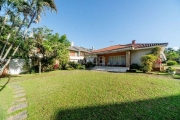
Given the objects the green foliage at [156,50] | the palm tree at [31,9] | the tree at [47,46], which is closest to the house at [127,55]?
the green foliage at [156,50]

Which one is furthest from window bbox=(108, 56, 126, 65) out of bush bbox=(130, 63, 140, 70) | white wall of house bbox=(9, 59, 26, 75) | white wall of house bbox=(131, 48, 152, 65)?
white wall of house bbox=(9, 59, 26, 75)

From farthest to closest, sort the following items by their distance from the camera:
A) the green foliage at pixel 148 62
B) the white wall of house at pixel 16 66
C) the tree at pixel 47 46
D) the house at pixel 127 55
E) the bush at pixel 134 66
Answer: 1. the tree at pixel 47 46
2. the bush at pixel 134 66
3. the white wall of house at pixel 16 66
4. the house at pixel 127 55
5. the green foliage at pixel 148 62

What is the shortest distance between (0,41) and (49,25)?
7073mm

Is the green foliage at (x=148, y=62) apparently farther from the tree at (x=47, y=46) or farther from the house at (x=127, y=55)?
the tree at (x=47, y=46)

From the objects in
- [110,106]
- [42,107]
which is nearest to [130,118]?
[110,106]

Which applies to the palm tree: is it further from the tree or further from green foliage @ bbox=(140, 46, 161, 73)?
green foliage @ bbox=(140, 46, 161, 73)

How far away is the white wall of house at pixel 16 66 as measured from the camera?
1437 centimetres

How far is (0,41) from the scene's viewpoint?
11125mm

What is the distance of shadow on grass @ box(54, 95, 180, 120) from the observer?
340 cm

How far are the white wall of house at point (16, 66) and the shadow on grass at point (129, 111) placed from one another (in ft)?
49.6

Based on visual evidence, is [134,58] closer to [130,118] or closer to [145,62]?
[145,62]

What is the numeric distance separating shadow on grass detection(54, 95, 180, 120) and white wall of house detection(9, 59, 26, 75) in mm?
15130

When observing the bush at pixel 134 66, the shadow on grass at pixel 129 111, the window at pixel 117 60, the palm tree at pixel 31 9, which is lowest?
the shadow on grass at pixel 129 111

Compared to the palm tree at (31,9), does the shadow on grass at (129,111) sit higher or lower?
lower
